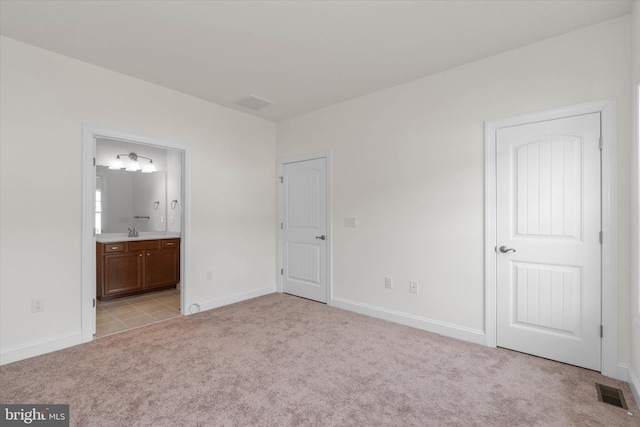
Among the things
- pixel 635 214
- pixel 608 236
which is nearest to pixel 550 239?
pixel 608 236

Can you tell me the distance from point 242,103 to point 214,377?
313cm

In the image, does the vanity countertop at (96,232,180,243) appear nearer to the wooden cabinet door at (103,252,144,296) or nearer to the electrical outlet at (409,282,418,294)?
the wooden cabinet door at (103,252,144,296)

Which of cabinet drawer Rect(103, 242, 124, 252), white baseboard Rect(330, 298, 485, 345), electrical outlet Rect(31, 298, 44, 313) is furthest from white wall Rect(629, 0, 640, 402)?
cabinet drawer Rect(103, 242, 124, 252)

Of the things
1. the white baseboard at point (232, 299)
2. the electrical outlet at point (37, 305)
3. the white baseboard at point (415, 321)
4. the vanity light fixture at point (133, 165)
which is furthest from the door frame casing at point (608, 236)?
the vanity light fixture at point (133, 165)

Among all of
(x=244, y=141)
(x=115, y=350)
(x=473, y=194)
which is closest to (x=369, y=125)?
(x=473, y=194)

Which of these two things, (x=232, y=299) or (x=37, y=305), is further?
(x=232, y=299)

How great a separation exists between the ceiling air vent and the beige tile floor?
2.76 metres

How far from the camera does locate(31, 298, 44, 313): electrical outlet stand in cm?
268

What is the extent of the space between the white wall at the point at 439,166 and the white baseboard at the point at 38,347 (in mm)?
2779

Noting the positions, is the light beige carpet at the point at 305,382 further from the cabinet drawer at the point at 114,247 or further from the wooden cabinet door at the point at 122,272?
the cabinet drawer at the point at 114,247

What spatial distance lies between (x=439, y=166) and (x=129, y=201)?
488 cm

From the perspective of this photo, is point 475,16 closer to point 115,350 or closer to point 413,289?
point 413,289

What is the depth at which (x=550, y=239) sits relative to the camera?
8.47ft

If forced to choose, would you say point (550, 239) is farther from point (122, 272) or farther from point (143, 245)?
point (122, 272)
